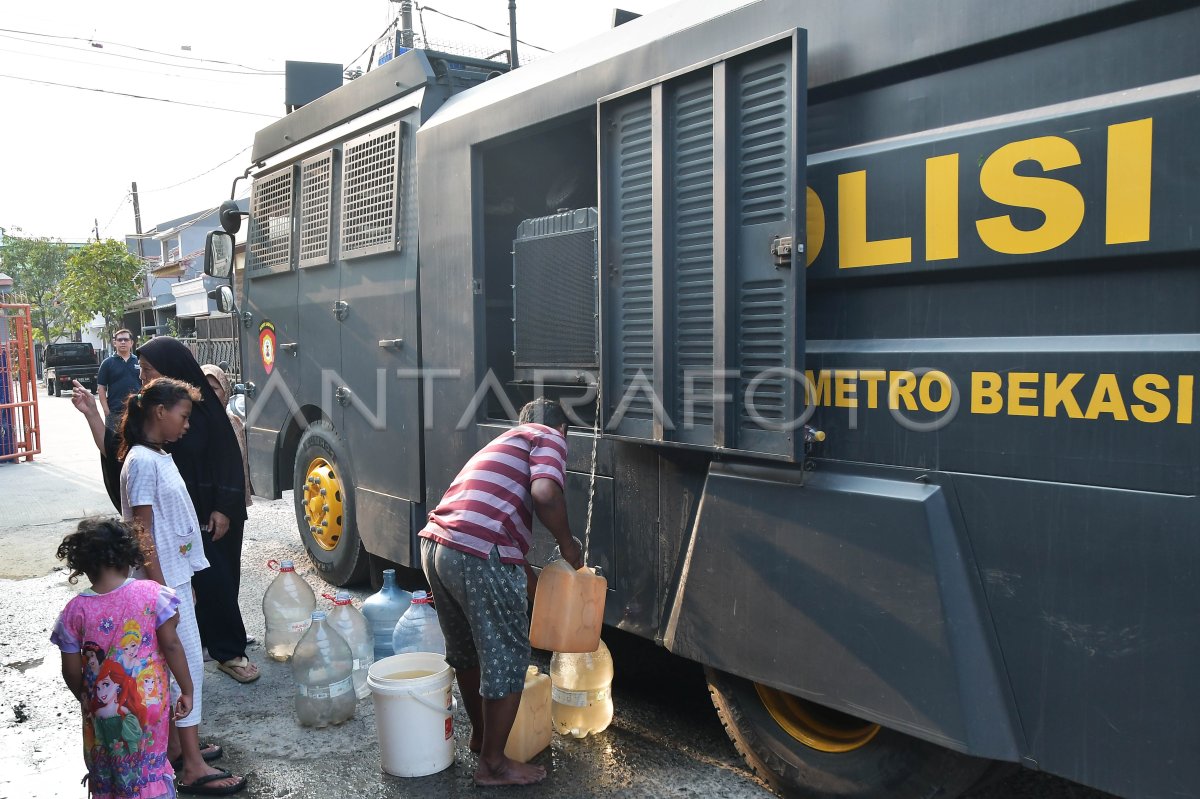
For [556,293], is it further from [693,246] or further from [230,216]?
[230,216]

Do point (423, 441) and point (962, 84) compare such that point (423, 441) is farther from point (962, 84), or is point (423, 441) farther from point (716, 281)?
point (962, 84)

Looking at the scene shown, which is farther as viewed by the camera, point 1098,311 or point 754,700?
point 754,700

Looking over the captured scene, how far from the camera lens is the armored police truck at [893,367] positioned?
6.56ft

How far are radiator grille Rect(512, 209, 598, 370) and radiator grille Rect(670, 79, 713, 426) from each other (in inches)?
24.4

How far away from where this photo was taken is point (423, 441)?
433cm

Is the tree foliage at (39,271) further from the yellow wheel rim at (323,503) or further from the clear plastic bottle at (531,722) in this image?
the clear plastic bottle at (531,722)

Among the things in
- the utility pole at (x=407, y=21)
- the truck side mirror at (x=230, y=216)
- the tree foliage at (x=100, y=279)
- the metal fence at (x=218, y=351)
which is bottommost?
the metal fence at (x=218, y=351)

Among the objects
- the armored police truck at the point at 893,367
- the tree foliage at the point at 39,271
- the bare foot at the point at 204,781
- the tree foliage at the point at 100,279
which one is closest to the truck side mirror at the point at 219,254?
the armored police truck at the point at 893,367

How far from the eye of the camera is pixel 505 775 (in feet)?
10.1

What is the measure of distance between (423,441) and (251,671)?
1380mm

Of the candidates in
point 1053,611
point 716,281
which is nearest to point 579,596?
point 716,281

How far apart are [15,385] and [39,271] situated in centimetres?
3561

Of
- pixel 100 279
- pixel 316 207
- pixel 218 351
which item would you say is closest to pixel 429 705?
pixel 316 207

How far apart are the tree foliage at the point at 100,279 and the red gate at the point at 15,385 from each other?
23597mm
